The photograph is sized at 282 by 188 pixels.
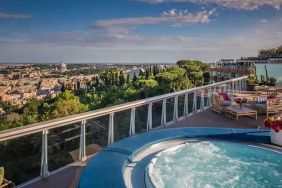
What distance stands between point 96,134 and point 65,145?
0.58m

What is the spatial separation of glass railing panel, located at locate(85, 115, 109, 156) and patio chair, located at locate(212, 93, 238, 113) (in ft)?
15.4

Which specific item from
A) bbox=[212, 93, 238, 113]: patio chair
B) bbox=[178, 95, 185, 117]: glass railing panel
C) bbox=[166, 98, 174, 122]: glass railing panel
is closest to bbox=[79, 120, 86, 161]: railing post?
bbox=[166, 98, 174, 122]: glass railing panel

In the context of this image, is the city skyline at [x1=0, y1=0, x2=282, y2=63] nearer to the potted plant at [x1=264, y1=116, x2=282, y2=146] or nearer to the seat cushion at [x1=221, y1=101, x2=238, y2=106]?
the seat cushion at [x1=221, y1=101, x2=238, y2=106]

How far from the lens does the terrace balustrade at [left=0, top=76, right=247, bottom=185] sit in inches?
169

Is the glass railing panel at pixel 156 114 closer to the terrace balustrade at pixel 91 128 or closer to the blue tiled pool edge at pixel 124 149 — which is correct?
the terrace balustrade at pixel 91 128

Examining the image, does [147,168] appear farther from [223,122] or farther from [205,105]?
[205,105]

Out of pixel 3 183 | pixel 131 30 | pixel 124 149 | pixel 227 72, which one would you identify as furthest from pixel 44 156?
pixel 131 30

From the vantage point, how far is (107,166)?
13.2ft

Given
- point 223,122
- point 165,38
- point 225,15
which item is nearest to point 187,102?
point 223,122

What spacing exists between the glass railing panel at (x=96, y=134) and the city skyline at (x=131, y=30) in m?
39.3

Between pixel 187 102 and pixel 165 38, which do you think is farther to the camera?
pixel 165 38

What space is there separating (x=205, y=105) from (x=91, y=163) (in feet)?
23.2

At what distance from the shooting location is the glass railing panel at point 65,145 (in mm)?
4898

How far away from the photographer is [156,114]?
7641 mm
